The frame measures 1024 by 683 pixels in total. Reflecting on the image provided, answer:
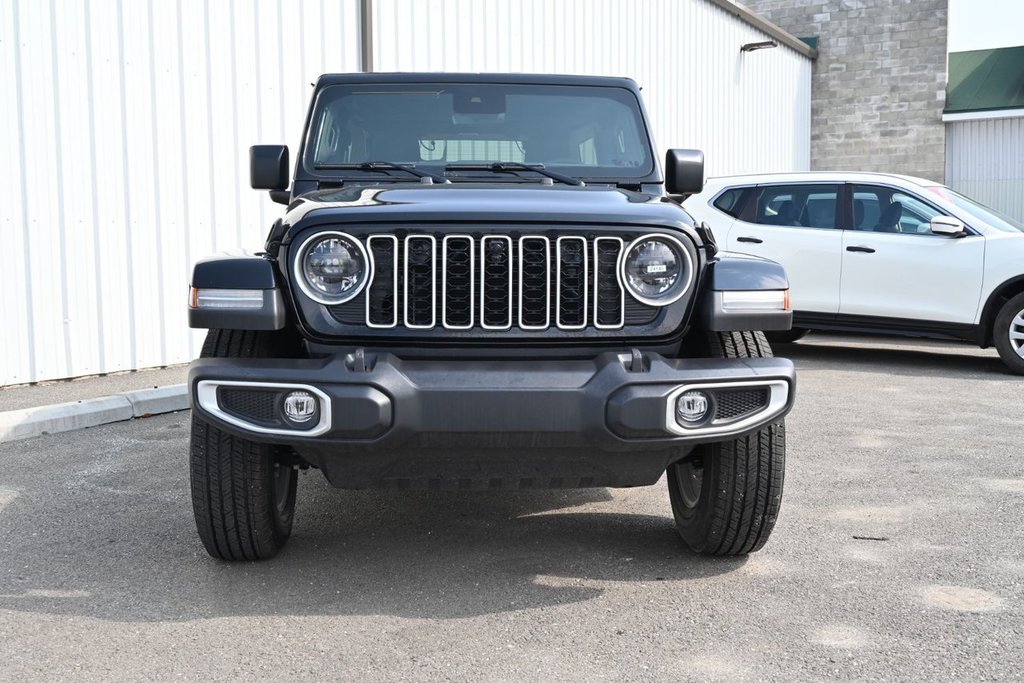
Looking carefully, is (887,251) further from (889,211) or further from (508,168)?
(508,168)

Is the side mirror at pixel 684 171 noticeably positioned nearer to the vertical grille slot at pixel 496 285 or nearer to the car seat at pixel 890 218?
the vertical grille slot at pixel 496 285

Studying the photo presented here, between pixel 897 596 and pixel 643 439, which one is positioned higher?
pixel 643 439

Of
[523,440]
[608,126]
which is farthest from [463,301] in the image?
[608,126]

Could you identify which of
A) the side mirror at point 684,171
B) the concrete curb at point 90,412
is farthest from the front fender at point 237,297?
the concrete curb at point 90,412

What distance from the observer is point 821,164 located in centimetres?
2353

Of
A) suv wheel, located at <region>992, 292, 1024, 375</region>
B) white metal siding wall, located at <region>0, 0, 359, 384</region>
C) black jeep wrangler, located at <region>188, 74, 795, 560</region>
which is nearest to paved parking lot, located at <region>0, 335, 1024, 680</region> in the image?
black jeep wrangler, located at <region>188, 74, 795, 560</region>

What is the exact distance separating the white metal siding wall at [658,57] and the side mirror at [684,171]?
654 centimetres

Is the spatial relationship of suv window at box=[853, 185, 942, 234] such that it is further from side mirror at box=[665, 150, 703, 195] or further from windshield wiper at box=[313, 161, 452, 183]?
windshield wiper at box=[313, 161, 452, 183]

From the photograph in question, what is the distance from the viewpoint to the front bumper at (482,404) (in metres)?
3.15

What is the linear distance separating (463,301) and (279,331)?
0.67 m

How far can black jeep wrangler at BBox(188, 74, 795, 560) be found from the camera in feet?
10.4

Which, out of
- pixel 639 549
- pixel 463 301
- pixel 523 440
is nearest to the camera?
pixel 523 440

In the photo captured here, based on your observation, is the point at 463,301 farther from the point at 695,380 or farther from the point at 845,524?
the point at 845,524

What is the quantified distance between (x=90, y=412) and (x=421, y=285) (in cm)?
404
